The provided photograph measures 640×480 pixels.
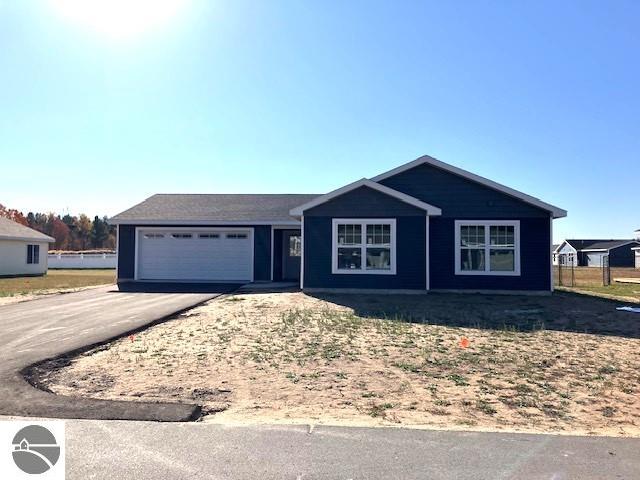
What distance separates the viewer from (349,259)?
16.2 m

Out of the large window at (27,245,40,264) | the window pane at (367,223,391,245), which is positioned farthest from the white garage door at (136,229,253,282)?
the large window at (27,245,40,264)

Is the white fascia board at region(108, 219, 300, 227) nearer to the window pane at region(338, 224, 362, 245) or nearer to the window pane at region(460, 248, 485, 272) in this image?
the window pane at region(338, 224, 362, 245)

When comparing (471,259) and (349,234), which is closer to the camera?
(349,234)

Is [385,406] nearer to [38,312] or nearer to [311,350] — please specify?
[311,350]

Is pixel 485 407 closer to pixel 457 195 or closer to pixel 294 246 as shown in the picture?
pixel 457 195

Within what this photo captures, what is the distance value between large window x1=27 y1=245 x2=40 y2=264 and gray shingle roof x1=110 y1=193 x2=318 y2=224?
1118 cm

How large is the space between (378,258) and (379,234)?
2.53ft

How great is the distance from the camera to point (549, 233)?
15.9m

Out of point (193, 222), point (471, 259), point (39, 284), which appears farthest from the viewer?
point (39, 284)

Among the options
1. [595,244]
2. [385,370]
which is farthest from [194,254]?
[595,244]

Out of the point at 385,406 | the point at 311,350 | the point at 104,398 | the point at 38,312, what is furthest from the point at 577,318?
the point at 38,312

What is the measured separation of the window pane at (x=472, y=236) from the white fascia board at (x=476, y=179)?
4.66ft

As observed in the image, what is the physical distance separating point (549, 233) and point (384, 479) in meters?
14.2

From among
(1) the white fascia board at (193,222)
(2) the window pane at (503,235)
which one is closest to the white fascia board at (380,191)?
(2) the window pane at (503,235)
